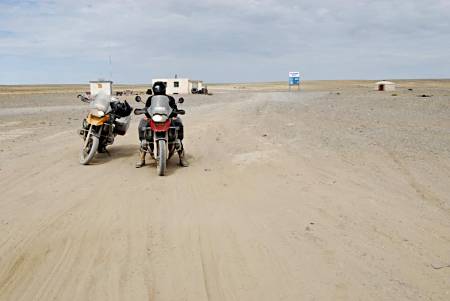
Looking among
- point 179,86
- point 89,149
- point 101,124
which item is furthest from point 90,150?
point 179,86

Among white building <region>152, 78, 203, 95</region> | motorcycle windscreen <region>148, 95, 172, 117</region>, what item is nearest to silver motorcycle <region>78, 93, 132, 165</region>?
motorcycle windscreen <region>148, 95, 172, 117</region>

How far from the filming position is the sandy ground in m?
3.57

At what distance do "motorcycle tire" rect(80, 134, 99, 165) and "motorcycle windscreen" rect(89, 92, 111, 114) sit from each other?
1.89 ft

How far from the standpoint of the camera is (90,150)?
8.42 m

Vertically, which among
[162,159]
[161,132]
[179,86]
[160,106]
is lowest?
[162,159]

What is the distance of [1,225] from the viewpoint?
4.91 meters

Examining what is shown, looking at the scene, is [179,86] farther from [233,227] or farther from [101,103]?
[233,227]

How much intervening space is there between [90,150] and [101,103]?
3.19 ft

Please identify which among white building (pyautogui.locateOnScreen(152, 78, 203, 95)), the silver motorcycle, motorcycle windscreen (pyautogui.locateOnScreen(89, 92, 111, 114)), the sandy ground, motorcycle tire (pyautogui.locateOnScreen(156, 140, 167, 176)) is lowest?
the sandy ground

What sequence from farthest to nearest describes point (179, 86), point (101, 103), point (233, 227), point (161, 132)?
point (179, 86)
point (101, 103)
point (161, 132)
point (233, 227)

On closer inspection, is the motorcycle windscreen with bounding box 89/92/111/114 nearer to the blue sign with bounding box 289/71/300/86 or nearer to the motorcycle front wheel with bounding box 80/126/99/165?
the motorcycle front wheel with bounding box 80/126/99/165

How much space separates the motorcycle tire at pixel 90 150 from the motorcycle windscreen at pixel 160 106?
1480 millimetres

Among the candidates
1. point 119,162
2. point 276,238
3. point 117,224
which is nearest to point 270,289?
point 276,238

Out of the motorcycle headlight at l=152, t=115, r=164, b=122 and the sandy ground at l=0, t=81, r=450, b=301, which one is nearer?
the sandy ground at l=0, t=81, r=450, b=301
